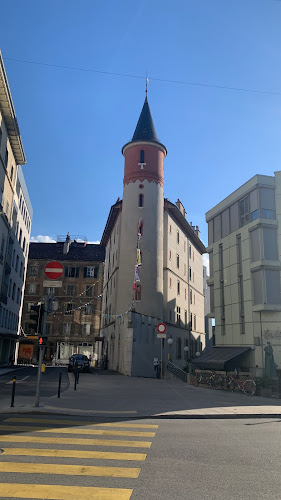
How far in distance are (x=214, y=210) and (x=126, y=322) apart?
40.5ft

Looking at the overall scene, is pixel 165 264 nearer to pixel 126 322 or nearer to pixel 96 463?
pixel 126 322

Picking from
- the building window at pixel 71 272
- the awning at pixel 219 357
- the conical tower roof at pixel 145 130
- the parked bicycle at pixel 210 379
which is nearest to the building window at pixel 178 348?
the awning at pixel 219 357

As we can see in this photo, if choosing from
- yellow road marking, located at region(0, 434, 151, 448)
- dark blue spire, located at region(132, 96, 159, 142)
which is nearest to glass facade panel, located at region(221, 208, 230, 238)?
dark blue spire, located at region(132, 96, 159, 142)

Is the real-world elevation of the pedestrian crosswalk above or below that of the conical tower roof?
below

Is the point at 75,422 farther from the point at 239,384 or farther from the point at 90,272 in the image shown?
the point at 90,272

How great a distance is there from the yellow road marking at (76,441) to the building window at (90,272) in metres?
52.6

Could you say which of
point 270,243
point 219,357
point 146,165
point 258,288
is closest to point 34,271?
point 146,165

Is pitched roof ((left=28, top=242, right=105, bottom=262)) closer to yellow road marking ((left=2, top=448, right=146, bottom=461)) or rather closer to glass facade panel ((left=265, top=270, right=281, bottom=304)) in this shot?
glass facade panel ((left=265, top=270, right=281, bottom=304))

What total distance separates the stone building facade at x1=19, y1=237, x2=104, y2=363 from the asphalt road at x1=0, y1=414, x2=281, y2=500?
4658 centimetres

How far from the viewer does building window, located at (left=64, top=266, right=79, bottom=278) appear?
6041cm

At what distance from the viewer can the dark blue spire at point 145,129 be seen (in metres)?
41.4

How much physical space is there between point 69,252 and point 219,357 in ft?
135

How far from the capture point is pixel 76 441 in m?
7.89

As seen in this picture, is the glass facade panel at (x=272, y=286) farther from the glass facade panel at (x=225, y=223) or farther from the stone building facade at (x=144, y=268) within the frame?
the stone building facade at (x=144, y=268)
